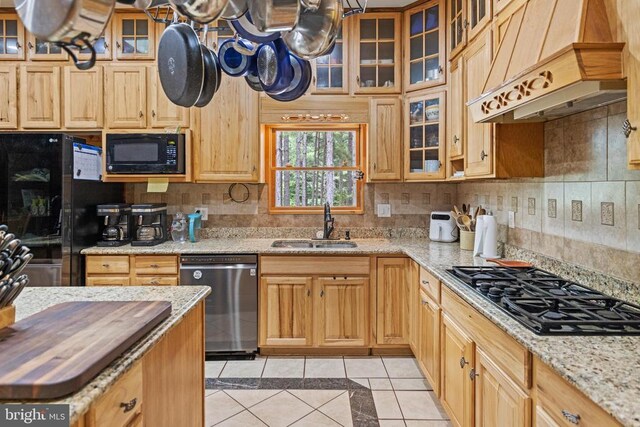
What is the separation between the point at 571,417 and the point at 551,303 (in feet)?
2.01

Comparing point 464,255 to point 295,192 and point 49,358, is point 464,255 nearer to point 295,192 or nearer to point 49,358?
point 295,192

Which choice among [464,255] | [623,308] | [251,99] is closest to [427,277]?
[464,255]

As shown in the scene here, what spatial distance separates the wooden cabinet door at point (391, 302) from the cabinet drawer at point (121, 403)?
215 centimetres

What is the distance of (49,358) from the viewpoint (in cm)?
96

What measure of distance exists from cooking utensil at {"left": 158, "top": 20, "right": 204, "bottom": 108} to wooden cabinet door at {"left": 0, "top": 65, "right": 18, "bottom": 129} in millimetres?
2364

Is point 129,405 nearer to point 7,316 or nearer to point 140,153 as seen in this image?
point 7,316

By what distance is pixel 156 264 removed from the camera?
3014mm

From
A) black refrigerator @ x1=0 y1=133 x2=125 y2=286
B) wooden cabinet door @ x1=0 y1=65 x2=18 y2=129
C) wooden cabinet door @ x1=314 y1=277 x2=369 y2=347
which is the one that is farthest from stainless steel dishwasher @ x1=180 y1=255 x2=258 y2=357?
wooden cabinet door @ x1=0 y1=65 x2=18 y2=129

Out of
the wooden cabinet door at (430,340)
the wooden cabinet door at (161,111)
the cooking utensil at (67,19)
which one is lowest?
the wooden cabinet door at (430,340)

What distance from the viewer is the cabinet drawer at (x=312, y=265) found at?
9.91 ft

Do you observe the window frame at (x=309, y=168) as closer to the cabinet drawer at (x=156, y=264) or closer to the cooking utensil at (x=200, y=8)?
the cabinet drawer at (x=156, y=264)

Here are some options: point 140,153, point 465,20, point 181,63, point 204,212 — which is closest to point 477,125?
point 465,20

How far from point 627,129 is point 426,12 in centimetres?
242

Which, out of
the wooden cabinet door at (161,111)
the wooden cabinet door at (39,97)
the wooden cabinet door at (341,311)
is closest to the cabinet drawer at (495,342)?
the wooden cabinet door at (341,311)
